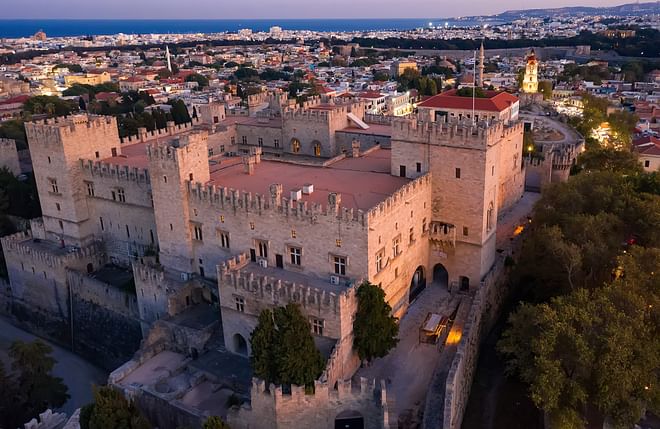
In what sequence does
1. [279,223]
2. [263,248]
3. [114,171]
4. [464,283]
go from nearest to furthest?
1. [279,223]
2. [263,248]
3. [464,283]
4. [114,171]

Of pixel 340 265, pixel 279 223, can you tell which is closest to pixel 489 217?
pixel 340 265

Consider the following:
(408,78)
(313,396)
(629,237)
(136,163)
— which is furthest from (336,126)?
(408,78)

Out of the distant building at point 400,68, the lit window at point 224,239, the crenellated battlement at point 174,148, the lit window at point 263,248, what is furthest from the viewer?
the distant building at point 400,68

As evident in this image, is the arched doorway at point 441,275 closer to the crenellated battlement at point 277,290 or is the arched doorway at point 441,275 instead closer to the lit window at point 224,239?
the crenellated battlement at point 277,290

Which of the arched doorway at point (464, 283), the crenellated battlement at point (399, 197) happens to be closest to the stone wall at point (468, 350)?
the arched doorway at point (464, 283)

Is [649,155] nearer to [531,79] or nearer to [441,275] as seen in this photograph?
[441,275]

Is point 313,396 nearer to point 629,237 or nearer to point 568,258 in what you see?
point 568,258
